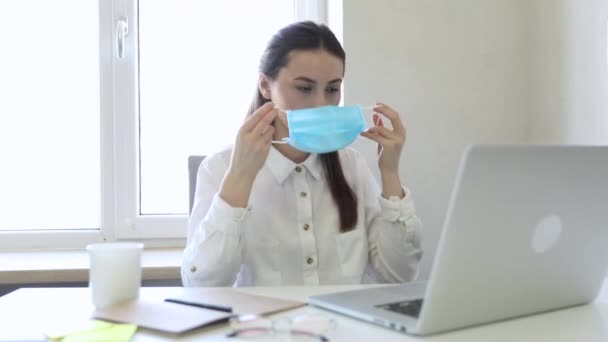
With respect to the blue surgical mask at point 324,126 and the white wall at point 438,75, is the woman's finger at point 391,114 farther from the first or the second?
the white wall at point 438,75

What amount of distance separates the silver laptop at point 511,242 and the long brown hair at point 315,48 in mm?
601

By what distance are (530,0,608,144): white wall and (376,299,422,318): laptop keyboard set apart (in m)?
1.04

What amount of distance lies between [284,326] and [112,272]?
34 centimetres

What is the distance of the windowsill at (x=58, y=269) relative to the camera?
1.98 metres

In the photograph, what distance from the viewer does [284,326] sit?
0.95 m

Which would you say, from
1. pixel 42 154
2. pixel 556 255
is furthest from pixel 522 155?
pixel 42 154

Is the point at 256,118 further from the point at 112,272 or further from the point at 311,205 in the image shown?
the point at 112,272

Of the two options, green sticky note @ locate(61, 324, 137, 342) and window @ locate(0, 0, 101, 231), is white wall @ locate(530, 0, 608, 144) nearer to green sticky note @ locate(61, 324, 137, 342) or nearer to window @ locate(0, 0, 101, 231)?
green sticky note @ locate(61, 324, 137, 342)

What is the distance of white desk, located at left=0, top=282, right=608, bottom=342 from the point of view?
0.92 m

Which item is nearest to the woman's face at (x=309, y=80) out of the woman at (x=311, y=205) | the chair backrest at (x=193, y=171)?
the woman at (x=311, y=205)

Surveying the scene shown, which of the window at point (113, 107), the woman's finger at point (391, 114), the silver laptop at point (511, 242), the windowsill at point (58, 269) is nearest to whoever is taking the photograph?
the silver laptop at point (511, 242)

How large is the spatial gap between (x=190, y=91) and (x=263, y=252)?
3.27 feet

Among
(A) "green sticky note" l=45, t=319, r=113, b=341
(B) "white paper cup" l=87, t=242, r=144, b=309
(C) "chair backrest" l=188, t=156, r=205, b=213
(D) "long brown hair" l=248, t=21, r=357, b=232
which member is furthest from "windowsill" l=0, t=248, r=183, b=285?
(A) "green sticky note" l=45, t=319, r=113, b=341

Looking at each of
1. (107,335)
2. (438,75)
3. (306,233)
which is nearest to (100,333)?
(107,335)
